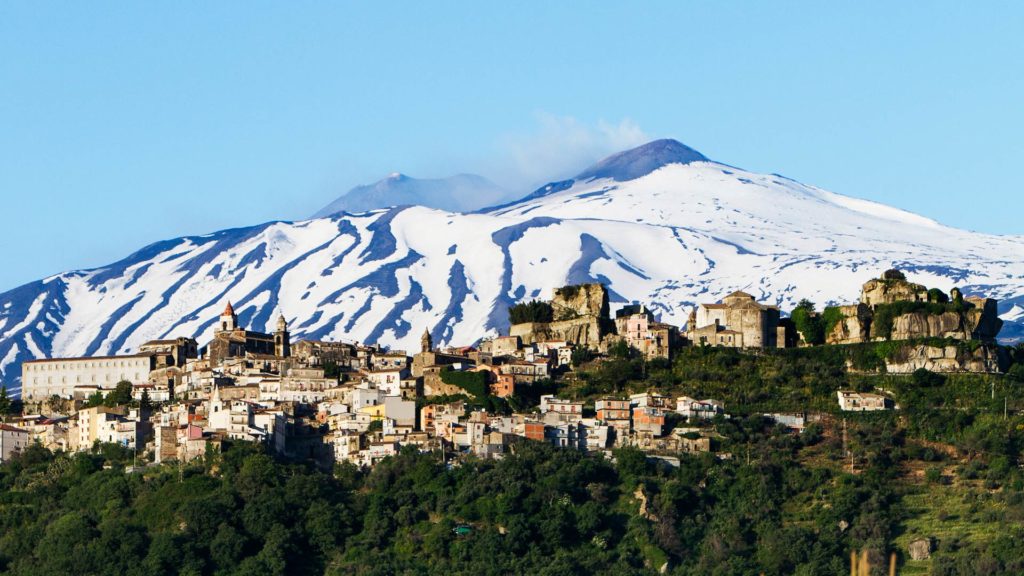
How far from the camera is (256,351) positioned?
8300cm

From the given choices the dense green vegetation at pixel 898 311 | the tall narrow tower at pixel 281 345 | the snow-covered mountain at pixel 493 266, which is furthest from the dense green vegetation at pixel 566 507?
the snow-covered mountain at pixel 493 266

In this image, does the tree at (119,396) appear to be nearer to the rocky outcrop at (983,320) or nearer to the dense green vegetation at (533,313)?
the dense green vegetation at (533,313)

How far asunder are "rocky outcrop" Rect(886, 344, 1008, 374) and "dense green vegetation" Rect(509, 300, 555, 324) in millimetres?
12886

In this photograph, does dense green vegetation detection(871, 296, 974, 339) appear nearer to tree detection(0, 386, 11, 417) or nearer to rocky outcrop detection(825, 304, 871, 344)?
rocky outcrop detection(825, 304, 871, 344)

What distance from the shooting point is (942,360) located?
7262 cm

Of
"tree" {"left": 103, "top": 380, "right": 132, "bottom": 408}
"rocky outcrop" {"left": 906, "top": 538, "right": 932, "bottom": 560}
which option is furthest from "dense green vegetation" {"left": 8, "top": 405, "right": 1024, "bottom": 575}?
"tree" {"left": 103, "top": 380, "right": 132, "bottom": 408}

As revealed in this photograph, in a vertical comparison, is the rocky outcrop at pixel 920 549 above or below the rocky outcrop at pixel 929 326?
→ below

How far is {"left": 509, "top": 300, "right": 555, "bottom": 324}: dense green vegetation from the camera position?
8093cm

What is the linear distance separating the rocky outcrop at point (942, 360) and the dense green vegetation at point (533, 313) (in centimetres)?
1289

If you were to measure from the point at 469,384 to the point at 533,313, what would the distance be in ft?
31.1

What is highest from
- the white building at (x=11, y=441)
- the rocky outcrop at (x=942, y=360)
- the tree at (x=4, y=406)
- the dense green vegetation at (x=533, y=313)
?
the dense green vegetation at (x=533, y=313)

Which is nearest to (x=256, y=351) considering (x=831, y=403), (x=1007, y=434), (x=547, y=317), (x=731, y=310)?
(x=547, y=317)

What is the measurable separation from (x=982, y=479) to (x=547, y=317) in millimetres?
20562

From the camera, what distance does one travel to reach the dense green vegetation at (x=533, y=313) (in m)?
80.9
